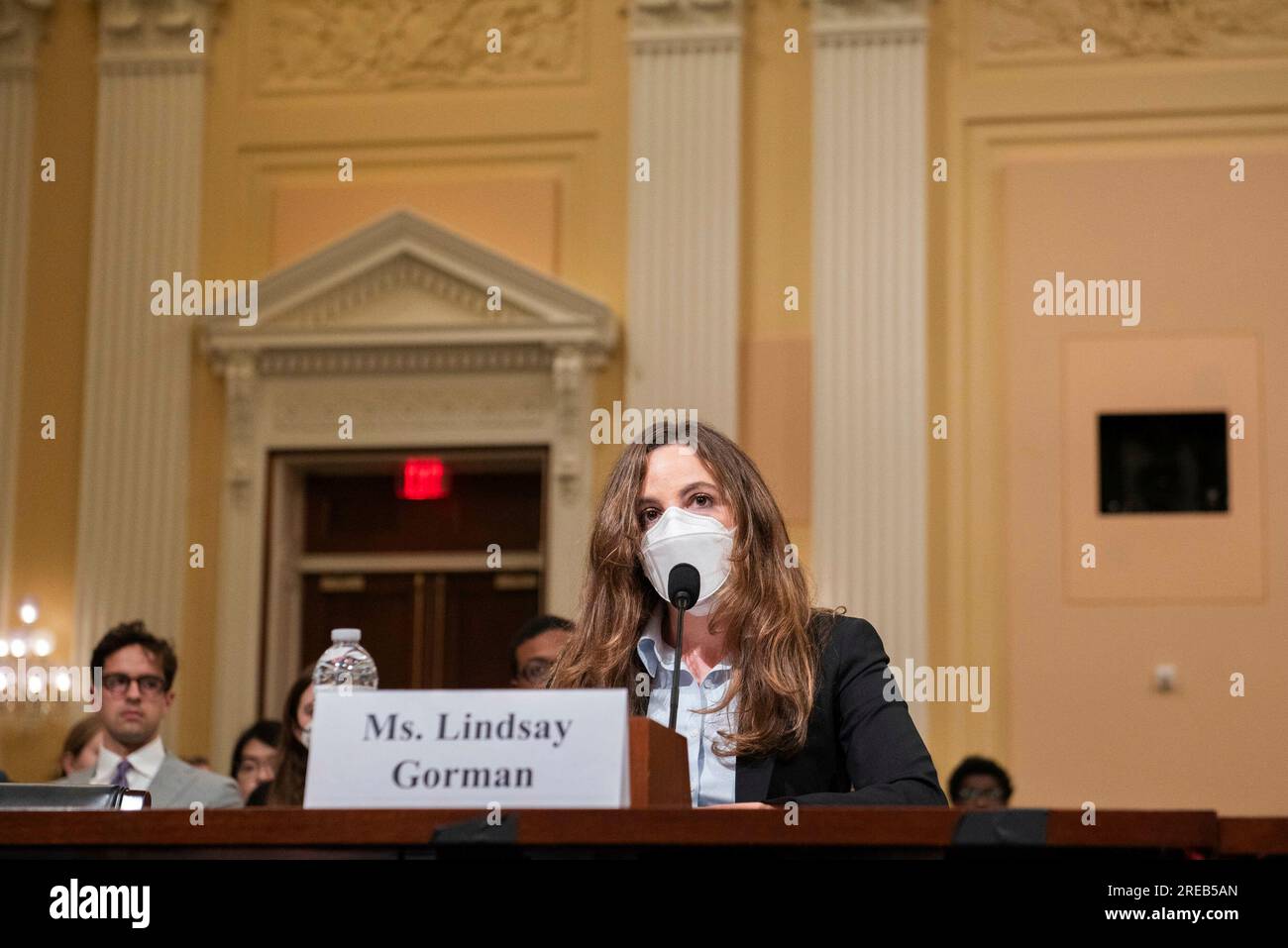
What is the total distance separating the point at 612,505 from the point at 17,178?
815 cm

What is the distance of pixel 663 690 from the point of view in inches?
119

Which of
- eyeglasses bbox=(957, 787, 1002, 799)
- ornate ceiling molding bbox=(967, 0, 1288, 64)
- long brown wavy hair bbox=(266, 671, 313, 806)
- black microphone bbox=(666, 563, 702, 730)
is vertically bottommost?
eyeglasses bbox=(957, 787, 1002, 799)

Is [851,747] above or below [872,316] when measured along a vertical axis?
below

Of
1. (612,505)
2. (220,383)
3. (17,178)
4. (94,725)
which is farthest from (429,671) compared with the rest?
(612,505)

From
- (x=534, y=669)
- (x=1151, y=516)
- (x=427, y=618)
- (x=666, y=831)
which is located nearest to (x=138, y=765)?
(x=534, y=669)

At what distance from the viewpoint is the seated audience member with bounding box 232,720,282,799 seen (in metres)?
7.30

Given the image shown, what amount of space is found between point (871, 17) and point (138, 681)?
5801 mm

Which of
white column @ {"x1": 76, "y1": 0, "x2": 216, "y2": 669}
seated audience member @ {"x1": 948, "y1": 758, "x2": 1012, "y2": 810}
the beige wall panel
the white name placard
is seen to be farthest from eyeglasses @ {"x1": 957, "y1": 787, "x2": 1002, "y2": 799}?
the white name placard

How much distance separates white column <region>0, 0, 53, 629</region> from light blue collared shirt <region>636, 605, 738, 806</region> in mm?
7735

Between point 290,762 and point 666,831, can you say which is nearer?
point 666,831

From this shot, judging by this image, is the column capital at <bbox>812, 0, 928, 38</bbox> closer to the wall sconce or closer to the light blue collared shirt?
the wall sconce

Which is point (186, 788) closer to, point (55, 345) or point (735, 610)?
point (735, 610)

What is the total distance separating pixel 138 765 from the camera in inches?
221

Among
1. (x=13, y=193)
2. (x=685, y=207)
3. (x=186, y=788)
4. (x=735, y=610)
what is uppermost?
(x=13, y=193)
